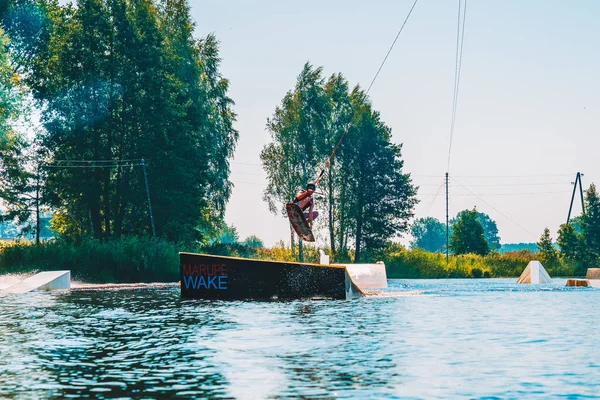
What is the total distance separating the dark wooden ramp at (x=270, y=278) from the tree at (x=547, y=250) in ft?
161

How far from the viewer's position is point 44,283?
40.6 meters

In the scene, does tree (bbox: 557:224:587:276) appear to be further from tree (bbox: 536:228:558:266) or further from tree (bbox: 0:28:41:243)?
tree (bbox: 0:28:41:243)

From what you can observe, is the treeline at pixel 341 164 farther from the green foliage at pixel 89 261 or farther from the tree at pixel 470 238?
the green foliage at pixel 89 261

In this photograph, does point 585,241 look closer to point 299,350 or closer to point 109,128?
point 109,128

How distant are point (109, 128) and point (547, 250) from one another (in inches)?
1569

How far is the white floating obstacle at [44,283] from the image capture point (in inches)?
1567

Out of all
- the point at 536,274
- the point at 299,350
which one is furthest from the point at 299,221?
the point at 536,274

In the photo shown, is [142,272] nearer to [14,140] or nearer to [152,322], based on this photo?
[14,140]

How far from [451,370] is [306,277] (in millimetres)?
15909

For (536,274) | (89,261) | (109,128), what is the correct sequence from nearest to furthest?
1. (536,274)
2. (89,261)
3. (109,128)

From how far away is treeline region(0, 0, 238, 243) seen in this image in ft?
207

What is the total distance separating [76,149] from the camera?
6353 centimetres

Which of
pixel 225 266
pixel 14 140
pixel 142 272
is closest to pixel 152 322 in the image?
pixel 225 266

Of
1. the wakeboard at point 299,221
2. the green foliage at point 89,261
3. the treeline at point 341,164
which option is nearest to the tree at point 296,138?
the treeline at point 341,164
